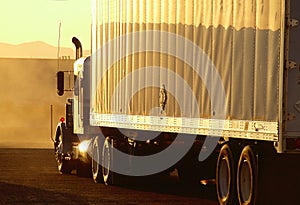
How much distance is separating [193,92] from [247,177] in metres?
2.53

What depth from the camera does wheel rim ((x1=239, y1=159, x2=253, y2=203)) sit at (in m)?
19.6

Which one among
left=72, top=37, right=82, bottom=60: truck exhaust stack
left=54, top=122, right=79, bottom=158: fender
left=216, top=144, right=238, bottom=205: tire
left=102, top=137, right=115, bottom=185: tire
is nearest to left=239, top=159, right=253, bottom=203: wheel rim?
left=216, top=144, right=238, bottom=205: tire

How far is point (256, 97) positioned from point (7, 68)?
430 ft

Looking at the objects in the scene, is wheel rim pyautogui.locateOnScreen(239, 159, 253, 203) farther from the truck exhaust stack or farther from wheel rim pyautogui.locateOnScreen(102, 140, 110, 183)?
the truck exhaust stack

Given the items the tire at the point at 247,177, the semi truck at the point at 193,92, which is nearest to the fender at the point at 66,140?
A: the semi truck at the point at 193,92

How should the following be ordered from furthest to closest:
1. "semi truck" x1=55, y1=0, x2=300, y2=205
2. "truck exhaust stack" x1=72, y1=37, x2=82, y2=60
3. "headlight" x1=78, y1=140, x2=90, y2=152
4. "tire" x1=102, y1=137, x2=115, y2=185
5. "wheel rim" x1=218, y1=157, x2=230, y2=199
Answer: "truck exhaust stack" x1=72, y1=37, x2=82, y2=60, "headlight" x1=78, y1=140, x2=90, y2=152, "tire" x1=102, y1=137, x2=115, y2=185, "wheel rim" x1=218, y1=157, x2=230, y2=199, "semi truck" x1=55, y1=0, x2=300, y2=205

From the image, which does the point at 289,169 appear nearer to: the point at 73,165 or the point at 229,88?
the point at 229,88

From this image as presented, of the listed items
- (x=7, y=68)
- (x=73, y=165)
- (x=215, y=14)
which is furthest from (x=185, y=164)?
(x=7, y=68)

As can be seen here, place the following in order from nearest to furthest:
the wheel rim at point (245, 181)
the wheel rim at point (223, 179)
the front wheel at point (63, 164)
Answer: the wheel rim at point (245, 181)
the wheel rim at point (223, 179)
the front wheel at point (63, 164)

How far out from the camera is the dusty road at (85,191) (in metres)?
23.2

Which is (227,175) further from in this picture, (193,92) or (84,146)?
(84,146)

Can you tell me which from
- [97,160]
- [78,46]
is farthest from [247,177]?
[78,46]

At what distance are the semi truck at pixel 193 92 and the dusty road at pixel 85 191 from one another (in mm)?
580

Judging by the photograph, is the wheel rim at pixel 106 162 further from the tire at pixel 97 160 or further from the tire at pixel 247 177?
the tire at pixel 247 177
